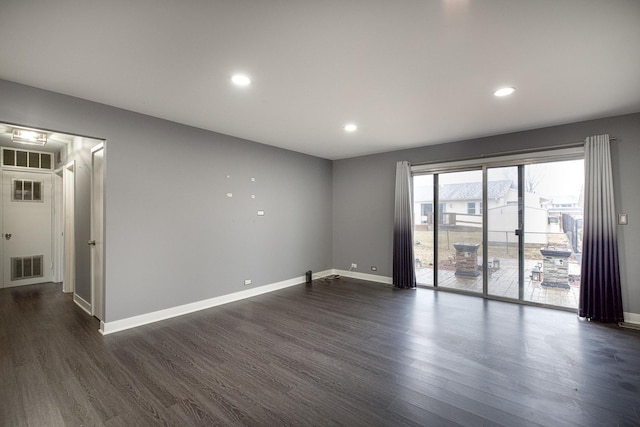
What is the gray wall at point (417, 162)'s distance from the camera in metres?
3.52

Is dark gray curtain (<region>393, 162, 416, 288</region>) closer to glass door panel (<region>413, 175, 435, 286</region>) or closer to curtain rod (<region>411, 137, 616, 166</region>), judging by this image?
glass door panel (<region>413, 175, 435, 286</region>)

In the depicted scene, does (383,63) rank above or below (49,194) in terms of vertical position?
above

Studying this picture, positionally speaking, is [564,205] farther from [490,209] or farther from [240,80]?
[240,80]

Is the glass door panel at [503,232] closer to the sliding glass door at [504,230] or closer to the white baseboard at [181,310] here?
the sliding glass door at [504,230]

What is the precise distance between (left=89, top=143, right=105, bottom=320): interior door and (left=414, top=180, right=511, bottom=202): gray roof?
16.7 ft

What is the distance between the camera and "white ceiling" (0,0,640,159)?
5.72ft

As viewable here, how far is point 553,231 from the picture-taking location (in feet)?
13.6

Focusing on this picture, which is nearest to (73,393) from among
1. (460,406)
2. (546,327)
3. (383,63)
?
(460,406)

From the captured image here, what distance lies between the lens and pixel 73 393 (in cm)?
214

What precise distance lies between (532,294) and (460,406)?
3.23m

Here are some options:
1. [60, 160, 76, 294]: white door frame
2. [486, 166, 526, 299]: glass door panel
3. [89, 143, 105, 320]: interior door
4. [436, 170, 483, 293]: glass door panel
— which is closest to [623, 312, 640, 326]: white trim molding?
[486, 166, 526, 299]: glass door panel

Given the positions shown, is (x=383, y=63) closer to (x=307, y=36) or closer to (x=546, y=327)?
(x=307, y=36)

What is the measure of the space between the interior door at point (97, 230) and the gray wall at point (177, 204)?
228 mm

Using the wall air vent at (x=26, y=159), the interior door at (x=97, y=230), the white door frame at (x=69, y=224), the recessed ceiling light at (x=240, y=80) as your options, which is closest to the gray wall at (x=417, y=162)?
the recessed ceiling light at (x=240, y=80)
